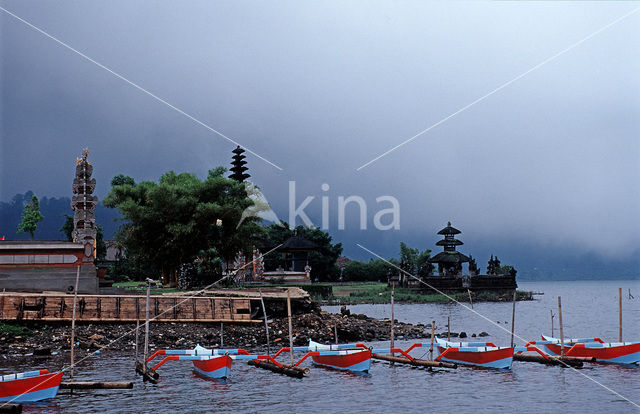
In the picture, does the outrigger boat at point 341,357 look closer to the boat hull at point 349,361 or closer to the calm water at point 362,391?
the boat hull at point 349,361

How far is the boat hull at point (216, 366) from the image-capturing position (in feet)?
94.5

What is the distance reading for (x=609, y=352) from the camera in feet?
111

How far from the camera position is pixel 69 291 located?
131ft

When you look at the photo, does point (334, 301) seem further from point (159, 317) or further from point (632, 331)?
point (159, 317)

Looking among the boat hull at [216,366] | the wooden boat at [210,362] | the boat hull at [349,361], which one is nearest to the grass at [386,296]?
the boat hull at [349,361]

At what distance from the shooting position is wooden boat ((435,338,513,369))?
106ft

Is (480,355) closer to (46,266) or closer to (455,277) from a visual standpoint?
(46,266)

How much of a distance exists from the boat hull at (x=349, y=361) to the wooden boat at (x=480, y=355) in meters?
4.61

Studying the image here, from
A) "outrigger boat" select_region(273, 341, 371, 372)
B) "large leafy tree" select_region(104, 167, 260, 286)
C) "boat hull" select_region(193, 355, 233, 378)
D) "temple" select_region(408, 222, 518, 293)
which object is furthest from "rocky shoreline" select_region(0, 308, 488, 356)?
"temple" select_region(408, 222, 518, 293)

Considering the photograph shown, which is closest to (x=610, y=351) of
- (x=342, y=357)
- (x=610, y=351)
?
(x=610, y=351)

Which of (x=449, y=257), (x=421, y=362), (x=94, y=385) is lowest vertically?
(x=421, y=362)

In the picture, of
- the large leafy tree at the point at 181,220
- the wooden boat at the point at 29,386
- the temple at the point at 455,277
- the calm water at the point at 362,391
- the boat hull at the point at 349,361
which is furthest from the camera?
the temple at the point at 455,277

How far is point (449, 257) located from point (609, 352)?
8084 centimetres

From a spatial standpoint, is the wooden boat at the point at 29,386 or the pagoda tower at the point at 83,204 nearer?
the wooden boat at the point at 29,386
